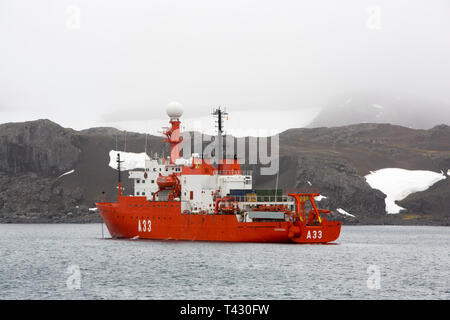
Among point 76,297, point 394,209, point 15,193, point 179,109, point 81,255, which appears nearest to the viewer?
point 76,297

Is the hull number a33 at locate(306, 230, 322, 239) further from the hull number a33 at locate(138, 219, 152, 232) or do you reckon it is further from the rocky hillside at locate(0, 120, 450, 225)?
the rocky hillside at locate(0, 120, 450, 225)

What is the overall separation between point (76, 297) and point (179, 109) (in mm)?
35315

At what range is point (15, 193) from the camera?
5787 inches

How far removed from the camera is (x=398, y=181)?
5807 inches

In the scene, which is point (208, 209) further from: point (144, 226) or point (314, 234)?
point (314, 234)

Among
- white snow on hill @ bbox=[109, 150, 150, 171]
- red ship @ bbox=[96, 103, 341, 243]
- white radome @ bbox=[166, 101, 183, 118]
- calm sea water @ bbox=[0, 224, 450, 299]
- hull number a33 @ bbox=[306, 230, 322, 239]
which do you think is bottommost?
calm sea water @ bbox=[0, 224, 450, 299]

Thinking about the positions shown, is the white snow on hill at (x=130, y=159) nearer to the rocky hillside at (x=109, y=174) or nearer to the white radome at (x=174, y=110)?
the rocky hillside at (x=109, y=174)

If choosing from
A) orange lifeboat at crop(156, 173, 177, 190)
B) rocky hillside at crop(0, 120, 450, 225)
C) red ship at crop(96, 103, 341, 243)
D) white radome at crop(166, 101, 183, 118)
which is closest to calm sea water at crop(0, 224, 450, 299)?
red ship at crop(96, 103, 341, 243)

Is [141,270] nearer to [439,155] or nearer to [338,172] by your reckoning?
[338,172]

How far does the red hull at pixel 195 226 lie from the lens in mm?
56375

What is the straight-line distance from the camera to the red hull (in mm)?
56375
